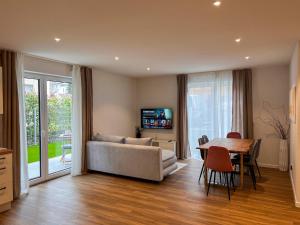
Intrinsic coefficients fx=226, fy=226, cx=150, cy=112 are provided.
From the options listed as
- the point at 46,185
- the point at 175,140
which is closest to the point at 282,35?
the point at 175,140

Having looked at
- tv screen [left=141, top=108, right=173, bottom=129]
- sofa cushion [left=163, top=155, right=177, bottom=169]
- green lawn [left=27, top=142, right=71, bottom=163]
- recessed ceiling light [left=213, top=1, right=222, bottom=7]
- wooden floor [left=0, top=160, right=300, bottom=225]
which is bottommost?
wooden floor [left=0, top=160, right=300, bottom=225]

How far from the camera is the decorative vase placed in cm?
→ 511

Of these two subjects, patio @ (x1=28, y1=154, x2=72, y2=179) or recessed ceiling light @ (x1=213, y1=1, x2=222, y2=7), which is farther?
patio @ (x1=28, y1=154, x2=72, y2=179)

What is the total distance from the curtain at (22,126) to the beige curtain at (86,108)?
1347 mm

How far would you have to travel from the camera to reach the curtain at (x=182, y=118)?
6.56m

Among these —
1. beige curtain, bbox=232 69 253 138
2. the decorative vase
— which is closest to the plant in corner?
the decorative vase

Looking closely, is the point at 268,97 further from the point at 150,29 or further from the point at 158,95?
the point at 150,29

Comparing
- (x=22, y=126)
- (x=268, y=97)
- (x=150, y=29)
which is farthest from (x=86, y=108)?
(x=268, y=97)

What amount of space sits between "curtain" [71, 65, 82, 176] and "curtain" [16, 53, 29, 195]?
3.66ft

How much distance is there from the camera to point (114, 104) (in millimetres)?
6430

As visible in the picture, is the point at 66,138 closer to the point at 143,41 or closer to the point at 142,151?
the point at 142,151

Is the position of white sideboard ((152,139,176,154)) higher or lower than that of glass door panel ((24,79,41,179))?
lower

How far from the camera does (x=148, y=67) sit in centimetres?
552

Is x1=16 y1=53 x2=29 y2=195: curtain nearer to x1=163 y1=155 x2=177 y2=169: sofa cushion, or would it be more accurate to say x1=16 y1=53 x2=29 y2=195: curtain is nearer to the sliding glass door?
the sliding glass door
